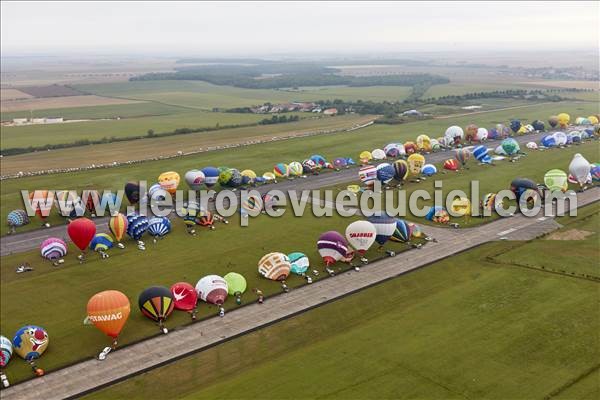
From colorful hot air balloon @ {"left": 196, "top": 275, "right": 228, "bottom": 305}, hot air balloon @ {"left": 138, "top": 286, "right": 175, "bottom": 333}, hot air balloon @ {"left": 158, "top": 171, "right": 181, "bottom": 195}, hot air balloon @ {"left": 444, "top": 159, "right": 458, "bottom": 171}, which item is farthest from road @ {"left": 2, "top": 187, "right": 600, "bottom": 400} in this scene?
hot air balloon @ {"left": 158, "top": 171, "right": 181, "bottom": 195}

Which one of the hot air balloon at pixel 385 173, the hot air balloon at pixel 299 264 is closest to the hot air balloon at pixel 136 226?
the hot air balloon at pixel 299 264

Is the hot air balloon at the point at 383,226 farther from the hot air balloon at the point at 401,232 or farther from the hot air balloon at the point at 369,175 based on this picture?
the hot air balloon at the point at 369,175

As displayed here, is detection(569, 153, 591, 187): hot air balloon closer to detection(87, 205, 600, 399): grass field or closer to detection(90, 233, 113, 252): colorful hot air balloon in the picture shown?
detection(87, 205, 600, 399): grass field

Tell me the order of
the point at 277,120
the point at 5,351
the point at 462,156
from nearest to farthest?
1. the point at 5,351
2. the point at 462,156
3. the point at 277,120

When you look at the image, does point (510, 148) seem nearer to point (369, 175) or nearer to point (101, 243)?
point (369, 175)

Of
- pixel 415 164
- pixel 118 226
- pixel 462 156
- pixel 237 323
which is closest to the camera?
pixel 237 323

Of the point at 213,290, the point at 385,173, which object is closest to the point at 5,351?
the point at 213,290

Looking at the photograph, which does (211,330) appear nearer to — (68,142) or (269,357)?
(269,357)
